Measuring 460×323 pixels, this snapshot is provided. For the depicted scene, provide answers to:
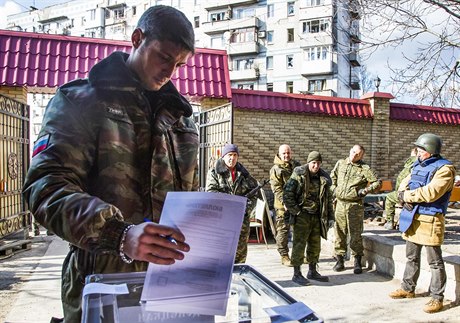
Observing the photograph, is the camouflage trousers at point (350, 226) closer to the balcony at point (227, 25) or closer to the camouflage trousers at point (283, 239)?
the camouflage trousers at point (283, 239)

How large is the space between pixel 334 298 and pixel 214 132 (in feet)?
13.1

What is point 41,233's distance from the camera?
923 centimetres

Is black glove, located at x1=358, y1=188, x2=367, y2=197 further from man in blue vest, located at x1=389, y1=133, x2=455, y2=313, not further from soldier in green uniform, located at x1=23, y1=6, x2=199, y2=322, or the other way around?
soldier in green uniform, located at x1=23, y1=6, x2=199, y2=322

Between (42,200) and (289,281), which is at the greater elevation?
(42,200)

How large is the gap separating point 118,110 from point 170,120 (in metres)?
0.22

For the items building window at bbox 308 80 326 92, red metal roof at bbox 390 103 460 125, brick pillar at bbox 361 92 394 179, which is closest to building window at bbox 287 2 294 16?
building window at bbox 308 80 326 92

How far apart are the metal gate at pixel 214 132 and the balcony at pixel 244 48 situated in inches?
1354

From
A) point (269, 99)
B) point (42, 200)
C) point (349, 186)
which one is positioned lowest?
point (349, 186)

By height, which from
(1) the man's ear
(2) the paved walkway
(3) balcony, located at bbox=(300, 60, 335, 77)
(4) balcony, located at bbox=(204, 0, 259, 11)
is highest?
(4) balcony, located at bbox=(204, 0, 259, 11)

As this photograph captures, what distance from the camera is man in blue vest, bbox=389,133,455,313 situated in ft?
15.8

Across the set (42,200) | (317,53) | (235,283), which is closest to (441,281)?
(235,283)

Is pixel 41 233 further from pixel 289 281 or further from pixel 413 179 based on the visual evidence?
pixel 413 179

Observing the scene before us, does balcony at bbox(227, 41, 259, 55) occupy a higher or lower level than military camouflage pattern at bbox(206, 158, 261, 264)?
higher

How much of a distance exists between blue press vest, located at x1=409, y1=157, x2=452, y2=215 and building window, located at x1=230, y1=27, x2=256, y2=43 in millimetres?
38355
